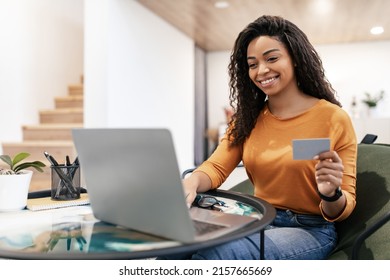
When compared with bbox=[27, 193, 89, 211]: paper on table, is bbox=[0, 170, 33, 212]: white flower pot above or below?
above

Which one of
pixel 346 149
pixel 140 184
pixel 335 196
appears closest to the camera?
pixel 140 184

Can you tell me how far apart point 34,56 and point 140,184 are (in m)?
4.05

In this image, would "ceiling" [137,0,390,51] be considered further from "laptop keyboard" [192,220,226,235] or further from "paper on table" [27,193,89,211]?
"laptop keyboard" [192,220,226,235]

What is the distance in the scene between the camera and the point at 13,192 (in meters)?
0.93

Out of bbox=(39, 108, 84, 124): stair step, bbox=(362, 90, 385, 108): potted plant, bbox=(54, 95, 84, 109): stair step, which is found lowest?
bbox=(39, 108, 84, 124): stair step

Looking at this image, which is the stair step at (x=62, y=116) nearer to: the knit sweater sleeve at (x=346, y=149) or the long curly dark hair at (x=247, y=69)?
the long curly dark hair at (x=247, y=69)

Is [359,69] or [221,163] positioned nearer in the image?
[221,163]

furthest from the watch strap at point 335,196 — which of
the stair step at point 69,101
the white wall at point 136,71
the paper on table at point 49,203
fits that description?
the stair step at point 69,101

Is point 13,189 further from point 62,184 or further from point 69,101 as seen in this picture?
point 69,101

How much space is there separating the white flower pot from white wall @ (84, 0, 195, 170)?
8.71 feet

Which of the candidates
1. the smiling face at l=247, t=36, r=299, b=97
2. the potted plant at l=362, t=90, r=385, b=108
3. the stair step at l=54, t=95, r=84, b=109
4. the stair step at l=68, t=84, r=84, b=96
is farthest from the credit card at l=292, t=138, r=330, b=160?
the potted plant at l=362, t=90, r=385, b=108

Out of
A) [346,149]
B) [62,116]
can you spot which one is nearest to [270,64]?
[346,149]

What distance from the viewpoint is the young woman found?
97cm

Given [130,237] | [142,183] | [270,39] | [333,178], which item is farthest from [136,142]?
[270,39]
